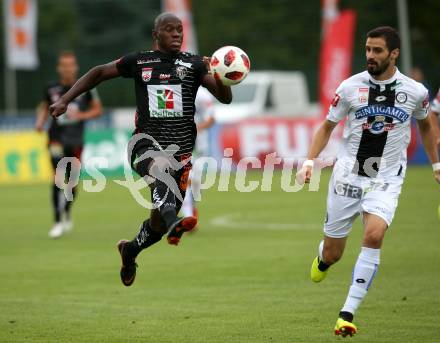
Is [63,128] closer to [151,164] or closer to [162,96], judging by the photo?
[162,96]

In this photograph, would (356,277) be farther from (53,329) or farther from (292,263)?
(292,263)

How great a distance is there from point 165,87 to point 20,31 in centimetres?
2386

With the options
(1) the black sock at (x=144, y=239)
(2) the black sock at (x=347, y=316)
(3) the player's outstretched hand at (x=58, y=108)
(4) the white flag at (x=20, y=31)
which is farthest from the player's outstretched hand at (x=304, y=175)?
(4) the white flag at (x=20, y=31)

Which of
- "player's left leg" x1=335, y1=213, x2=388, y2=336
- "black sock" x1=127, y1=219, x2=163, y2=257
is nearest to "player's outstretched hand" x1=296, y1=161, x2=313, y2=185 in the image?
"player's left leg" x1=335, y1=213, x2=388, y2=336

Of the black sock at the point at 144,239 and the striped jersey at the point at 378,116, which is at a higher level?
the striped jersey at the point at 378,116

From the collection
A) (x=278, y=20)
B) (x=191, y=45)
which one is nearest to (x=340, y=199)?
(x=191, y=45)

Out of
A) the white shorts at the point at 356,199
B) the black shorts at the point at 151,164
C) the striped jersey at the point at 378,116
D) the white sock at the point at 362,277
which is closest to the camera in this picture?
the white sock at the point at 362,277

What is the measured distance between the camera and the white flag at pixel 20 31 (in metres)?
32.6

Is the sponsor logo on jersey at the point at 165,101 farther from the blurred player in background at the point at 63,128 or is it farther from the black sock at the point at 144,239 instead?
the blurred player in background at the point at 63,128

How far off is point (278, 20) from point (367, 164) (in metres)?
32.6

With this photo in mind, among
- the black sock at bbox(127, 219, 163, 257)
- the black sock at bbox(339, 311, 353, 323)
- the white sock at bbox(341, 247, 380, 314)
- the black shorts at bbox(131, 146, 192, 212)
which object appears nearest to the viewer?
the black sock at bbox(339, 311, 353, 323)

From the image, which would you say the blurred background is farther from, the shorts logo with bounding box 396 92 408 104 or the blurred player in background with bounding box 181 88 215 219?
the shorts logo with bounding box 396 92 408 104

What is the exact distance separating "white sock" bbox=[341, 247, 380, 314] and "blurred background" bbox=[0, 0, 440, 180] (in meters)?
20.0

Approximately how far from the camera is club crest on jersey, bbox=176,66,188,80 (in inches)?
385
